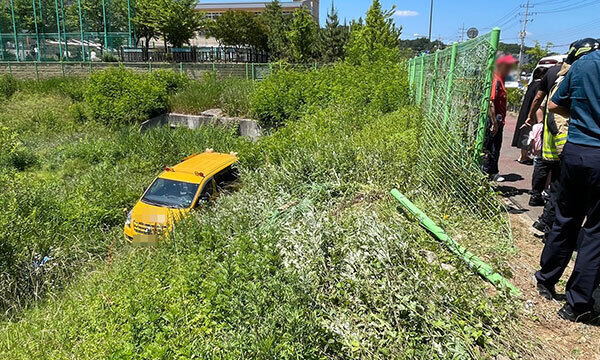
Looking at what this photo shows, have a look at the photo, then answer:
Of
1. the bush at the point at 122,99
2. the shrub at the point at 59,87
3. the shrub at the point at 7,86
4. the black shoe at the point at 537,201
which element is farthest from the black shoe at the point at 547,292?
the shrub at the point at 7,86

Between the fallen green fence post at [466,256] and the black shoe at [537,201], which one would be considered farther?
the black shoe at [537,201]

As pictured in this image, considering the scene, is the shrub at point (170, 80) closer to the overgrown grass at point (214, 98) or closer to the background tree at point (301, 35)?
the overgrown grass at point (214, 98)

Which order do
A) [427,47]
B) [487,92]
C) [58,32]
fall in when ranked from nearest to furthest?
1. [487,92]
2. [427,47]
3. [58,32]

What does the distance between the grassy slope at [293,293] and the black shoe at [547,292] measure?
0.60 metres

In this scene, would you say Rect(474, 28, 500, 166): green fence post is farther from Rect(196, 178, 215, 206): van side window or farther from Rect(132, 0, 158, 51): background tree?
Rect(132, 0, 158, 51): background tree

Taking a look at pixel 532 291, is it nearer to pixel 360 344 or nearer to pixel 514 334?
pixel 514 334

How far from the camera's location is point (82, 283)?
518 centimetres

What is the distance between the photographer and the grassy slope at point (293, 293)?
2529mm

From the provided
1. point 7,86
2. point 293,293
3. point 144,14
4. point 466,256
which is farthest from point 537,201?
point 144,14

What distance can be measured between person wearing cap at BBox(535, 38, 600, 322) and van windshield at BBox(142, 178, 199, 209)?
19.5 ft

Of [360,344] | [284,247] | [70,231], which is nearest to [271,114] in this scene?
[70,231]

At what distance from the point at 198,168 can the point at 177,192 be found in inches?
29.1

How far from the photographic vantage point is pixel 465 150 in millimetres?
4074

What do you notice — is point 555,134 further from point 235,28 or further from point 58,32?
point 235,28
